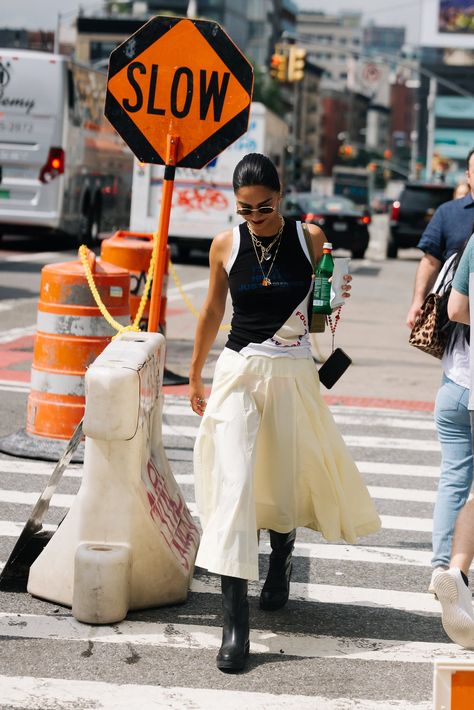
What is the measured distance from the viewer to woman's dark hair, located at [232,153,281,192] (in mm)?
5234

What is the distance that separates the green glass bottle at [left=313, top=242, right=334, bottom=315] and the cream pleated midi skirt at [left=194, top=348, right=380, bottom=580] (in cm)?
23

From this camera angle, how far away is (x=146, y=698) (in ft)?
15.4

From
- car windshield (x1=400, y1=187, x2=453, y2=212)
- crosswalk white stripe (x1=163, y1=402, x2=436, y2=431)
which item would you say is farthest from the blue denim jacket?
car windshield (x1=400, y1=187, x2=453, y2=212)

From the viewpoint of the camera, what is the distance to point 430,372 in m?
14.0

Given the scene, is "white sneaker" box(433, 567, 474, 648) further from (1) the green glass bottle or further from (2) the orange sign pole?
(2) the orange sign pole

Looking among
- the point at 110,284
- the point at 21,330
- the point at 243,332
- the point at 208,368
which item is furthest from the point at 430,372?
the point at 243,332

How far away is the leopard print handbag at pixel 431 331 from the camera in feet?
19.5

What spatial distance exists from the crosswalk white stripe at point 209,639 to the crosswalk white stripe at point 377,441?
14.4 ft

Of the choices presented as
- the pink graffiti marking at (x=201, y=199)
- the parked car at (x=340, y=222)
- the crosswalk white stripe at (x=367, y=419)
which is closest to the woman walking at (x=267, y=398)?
the crosswalk white stripe at (x=367, y=419)

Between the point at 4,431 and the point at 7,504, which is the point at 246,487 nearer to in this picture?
the point at 7,504

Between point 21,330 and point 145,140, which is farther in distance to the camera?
point 21,330

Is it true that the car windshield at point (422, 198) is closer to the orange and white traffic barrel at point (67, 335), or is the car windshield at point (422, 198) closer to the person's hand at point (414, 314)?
the orange and white traffic barrel at point (67, 335)

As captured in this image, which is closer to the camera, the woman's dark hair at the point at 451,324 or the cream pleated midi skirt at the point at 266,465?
the cream pleated midi skirt at the point at 266,465

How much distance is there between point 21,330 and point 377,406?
5.46 metres
